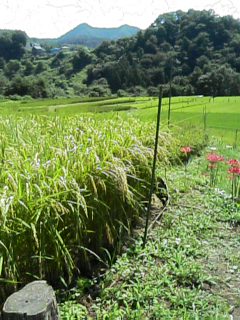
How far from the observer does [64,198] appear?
2520 mm

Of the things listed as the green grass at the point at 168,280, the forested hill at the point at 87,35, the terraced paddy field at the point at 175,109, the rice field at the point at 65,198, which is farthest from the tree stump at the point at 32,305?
the forested hill at the point at 87,35

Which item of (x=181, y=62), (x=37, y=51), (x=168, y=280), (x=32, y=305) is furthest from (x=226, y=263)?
(x=37, y=51)

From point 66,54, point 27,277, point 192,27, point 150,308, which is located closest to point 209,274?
point 150,308

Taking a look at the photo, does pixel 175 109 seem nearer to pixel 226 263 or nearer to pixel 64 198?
pixel 226 263

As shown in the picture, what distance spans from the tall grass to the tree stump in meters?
0.26

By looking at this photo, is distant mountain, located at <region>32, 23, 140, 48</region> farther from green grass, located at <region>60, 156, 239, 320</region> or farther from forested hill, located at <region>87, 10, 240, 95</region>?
green grass, located at <region>60, 156, 239, 320</region>

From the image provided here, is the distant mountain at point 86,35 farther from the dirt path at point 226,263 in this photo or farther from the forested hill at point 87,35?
the dirt path at point 226,263

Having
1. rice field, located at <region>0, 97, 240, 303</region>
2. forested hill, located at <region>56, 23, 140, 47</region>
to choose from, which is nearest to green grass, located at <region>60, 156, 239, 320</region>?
rice field, located at <region>0, 97, 240, 303</region>

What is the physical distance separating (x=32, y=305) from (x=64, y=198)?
88 cm

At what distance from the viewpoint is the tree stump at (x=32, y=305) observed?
5.48ft

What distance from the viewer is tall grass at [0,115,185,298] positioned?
7.51 ft

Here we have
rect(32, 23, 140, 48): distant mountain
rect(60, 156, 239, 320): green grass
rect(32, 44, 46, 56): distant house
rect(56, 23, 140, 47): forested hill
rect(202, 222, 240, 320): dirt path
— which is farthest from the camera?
rect(56, 23, 140, 47): forested hill

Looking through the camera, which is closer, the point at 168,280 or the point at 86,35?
the point at 168,280

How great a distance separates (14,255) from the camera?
2225 millimetres
